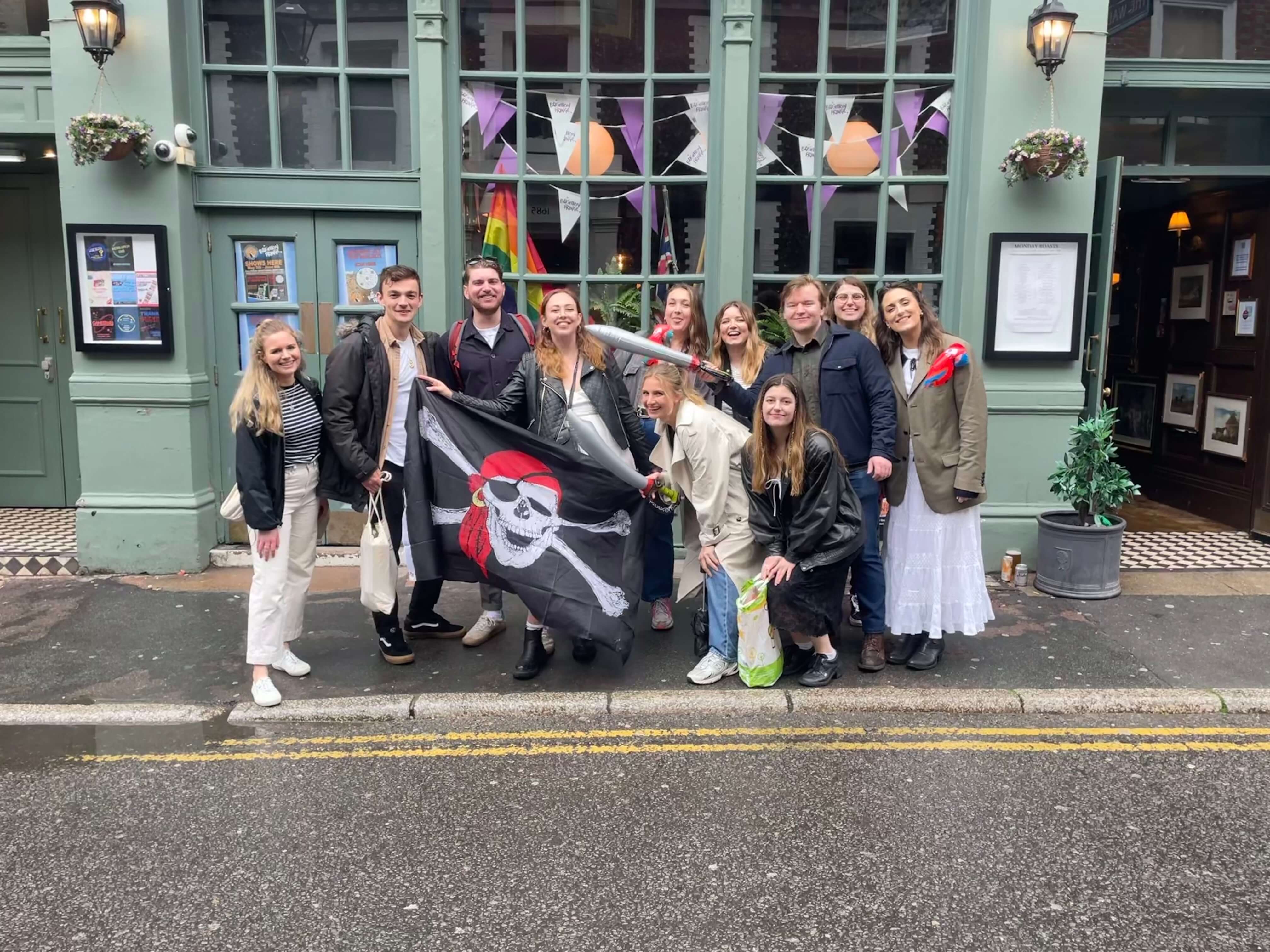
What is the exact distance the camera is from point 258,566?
15.9ft

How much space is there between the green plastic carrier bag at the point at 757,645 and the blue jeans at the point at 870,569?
0.58 metres

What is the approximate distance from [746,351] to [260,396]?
2.56 m

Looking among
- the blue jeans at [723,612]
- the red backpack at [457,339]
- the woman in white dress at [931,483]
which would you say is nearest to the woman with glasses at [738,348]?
the woman in white dress at [931,483]

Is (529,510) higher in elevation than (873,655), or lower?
higher

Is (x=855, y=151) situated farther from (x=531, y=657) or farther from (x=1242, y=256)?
(x=531, y=657)

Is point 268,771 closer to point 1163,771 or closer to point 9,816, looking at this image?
point 9,816

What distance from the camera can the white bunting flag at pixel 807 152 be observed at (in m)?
7.17

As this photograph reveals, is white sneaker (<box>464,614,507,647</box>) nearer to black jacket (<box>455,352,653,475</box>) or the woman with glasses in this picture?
black jacket (<box>455,352,653,475</box>)

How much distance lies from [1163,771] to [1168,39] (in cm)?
577

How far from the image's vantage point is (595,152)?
7.18 m

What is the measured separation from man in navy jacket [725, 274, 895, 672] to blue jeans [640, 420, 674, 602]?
2.16 ft

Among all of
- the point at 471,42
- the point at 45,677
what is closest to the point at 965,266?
the point at 471,42

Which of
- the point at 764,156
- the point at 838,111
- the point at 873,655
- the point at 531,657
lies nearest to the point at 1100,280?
the point at 838,111

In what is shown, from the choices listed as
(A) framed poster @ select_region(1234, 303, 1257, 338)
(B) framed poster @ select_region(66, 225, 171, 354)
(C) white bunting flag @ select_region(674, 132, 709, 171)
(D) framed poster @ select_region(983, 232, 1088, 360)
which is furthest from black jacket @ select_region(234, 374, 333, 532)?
(A) framed poster @ select_region(1234, 303, 1257, 338)
